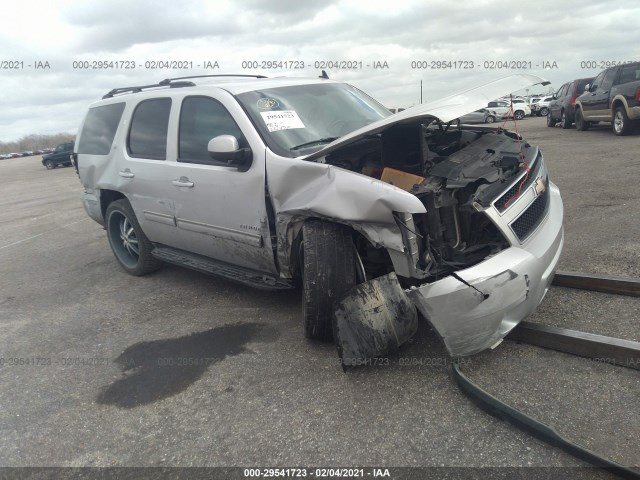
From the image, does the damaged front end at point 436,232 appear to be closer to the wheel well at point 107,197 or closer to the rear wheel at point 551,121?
the wheel well at point 107,197

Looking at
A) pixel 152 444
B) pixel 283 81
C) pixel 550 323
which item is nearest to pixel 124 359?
pixel 152 444

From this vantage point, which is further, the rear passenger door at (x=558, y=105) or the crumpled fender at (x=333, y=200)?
the rear passenger door at (x=558, y=105)

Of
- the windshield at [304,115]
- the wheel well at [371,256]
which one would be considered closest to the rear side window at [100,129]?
the windshield at [304,115]

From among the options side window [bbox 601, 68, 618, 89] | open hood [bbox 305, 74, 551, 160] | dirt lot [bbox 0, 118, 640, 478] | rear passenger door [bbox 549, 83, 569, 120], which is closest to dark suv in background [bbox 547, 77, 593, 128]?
rear passenger door [bbox 549, 83, 569, 120]

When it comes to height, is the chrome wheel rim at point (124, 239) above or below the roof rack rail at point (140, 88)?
below

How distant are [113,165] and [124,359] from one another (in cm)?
239

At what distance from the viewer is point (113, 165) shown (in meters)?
5.28

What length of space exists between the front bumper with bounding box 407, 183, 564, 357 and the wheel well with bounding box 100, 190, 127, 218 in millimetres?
3878

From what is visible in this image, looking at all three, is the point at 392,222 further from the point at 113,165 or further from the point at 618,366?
the point at 113,165

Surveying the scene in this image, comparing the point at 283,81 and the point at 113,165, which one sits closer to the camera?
the point at 283,81

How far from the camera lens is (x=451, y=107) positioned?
298 cm

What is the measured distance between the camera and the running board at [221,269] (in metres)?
3.85

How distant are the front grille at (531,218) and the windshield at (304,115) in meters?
1.51

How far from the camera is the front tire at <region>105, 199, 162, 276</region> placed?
529 centimetres
